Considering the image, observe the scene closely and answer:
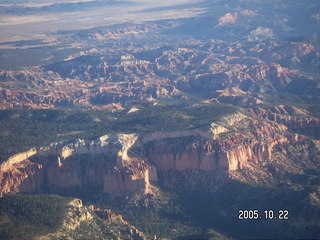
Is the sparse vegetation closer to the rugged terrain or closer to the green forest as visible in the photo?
the rugged terrain

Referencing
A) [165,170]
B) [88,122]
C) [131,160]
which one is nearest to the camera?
[131,160]

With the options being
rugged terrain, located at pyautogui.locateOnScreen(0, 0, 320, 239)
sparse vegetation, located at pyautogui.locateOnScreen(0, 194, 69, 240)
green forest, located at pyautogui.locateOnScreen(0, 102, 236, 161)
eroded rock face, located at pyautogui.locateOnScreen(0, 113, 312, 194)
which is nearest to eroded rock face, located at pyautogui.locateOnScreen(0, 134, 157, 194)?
eroded rock face, located at pyautogui.locateOnScreen(0, 113, 312, 194)

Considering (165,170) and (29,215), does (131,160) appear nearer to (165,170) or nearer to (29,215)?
(165,170)

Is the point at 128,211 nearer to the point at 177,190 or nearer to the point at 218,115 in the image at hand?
the point at 177,190

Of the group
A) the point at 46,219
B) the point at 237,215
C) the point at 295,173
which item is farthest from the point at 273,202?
the point at 46,219

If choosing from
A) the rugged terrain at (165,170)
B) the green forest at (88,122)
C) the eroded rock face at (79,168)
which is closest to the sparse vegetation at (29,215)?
the rugged terrain at (165,170)

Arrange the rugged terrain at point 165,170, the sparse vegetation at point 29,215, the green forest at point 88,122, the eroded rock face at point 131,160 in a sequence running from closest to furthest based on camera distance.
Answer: the sparse vegetation at point 29,215
the rugged terrain at point 165,170
the eroded rock face at point 131,160
the green forest at point 88,122

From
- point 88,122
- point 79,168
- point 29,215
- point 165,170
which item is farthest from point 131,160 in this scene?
point 29,215

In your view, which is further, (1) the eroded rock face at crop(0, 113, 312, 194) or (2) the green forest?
(2) the green forest

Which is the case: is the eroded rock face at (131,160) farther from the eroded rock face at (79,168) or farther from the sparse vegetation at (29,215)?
the sparse vegetation at (29,215)
